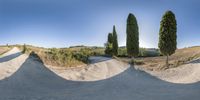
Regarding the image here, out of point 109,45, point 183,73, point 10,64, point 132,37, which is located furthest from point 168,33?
point 109,45

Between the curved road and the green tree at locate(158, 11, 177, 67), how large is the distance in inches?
764

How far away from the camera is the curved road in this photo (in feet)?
80.3

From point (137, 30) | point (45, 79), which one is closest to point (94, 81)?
point (45, 79)

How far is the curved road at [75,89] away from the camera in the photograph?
24486 mm

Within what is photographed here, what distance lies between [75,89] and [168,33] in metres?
26.3

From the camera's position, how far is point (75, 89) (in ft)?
96.9

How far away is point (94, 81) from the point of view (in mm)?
34469

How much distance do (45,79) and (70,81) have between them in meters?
2.29

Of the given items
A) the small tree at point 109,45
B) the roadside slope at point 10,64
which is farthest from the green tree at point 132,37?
the small tree at point 109,45

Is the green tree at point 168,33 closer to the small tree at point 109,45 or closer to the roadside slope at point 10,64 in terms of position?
the roadside slope at point 10,64

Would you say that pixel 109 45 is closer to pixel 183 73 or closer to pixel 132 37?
pixel 132 37

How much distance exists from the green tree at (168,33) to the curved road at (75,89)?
19.4 meters

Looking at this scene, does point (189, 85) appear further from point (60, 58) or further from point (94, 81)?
point (60, 58)

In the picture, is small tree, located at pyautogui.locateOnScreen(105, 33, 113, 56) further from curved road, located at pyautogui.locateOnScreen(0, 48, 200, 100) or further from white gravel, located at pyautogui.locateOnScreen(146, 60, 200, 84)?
curved road, located at pyautogui.locateOnScreen(0, 48, 200, 100)
